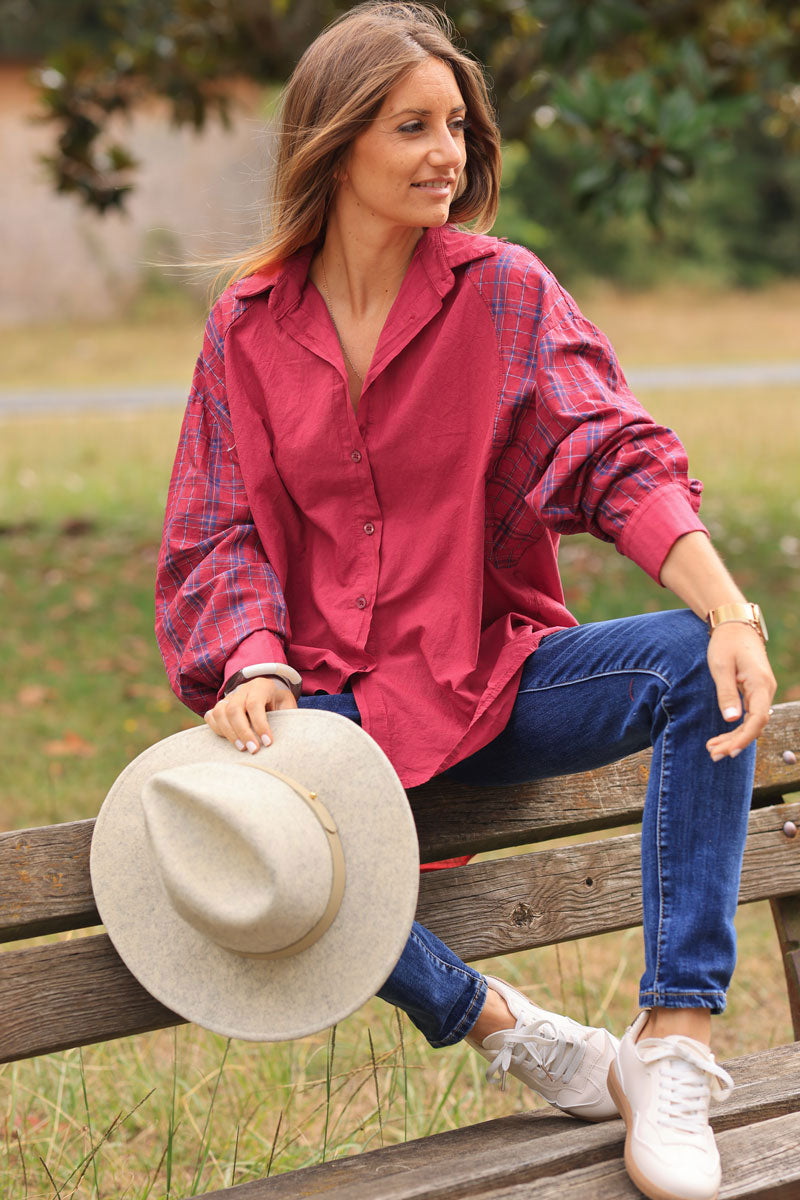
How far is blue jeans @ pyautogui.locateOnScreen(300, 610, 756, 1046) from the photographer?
6.37ft

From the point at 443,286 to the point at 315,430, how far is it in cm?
33

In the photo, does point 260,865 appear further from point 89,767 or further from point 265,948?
point 89,767

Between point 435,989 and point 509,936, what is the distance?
0.83ft

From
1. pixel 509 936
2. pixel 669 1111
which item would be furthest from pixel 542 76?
pixel 669 1111

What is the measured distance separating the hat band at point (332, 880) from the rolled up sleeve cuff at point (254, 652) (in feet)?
1.00

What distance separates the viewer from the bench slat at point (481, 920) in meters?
2.01

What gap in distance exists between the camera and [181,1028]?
3.33 m

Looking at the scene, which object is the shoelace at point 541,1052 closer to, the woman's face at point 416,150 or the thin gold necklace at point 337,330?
the thin gold necklace at point 337,330

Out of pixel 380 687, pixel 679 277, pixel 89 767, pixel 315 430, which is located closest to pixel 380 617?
pixel 380 687

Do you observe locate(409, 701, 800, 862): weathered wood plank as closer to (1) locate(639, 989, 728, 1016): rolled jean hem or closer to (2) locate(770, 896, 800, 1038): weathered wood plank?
(2) locate(770, 896, 800, 1038): weathered wood plank

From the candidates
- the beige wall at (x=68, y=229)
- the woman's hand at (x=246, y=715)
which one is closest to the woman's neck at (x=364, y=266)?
the woman's hand at (x=246, y=715)

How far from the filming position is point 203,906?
1.82m

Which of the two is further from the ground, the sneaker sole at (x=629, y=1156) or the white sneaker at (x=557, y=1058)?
the sneaker sole at (x=629, y=1156)

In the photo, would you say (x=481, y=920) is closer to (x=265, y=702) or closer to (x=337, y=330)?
(x=265, y=702)
